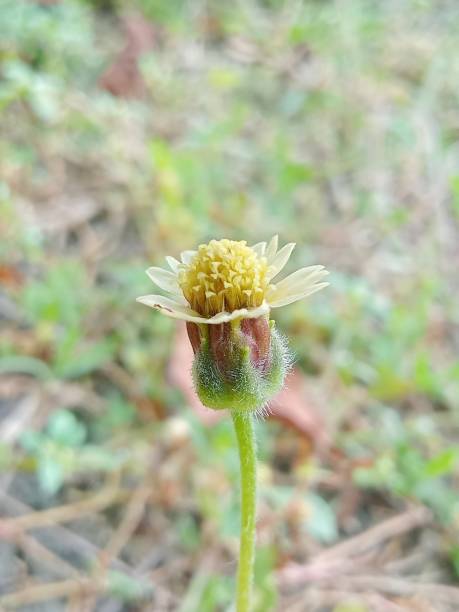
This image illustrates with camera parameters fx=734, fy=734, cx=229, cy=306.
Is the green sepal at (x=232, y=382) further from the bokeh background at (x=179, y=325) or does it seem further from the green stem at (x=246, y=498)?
the bokeh background at (x=179, y=325)

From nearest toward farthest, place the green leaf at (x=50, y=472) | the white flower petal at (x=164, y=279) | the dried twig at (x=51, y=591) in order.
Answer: the white flower petal at (x=164, y=279) < the dried twig at (x=51, y=591) < the green leaf at (x=50, y=472)

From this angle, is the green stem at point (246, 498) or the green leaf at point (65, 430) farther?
the green leaf at point (65, 430)

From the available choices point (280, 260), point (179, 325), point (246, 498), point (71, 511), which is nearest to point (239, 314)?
point (280, 260)

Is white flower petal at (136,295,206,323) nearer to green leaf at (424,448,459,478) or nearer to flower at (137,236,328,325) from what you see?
flower at (137,236,328,325)

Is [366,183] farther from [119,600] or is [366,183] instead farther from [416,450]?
[119,600]

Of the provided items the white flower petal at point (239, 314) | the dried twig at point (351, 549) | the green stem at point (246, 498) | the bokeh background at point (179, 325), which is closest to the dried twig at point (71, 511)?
the bokeh background at point (179, 325)

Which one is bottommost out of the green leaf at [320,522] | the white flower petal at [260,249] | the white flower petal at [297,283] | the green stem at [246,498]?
the green stem at [246,498]

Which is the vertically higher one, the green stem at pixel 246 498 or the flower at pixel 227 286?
the flower at pixel 227 286
